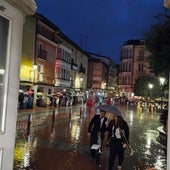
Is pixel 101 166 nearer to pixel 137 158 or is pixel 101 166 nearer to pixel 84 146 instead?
pixel 137 158

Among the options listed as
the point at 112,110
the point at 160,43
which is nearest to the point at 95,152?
the point at 112,110

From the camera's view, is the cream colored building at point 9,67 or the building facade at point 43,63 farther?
the building facade at point 43,63

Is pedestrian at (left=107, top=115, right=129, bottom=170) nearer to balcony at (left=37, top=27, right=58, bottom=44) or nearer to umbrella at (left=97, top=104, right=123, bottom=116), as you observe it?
umbrella at (left=97, top=104, right=123, bottom=116)

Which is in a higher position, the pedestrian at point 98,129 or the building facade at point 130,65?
the building facade at point 130,65

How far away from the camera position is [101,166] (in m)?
11.0

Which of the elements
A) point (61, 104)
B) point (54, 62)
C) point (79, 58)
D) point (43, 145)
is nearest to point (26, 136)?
point (43, 145)

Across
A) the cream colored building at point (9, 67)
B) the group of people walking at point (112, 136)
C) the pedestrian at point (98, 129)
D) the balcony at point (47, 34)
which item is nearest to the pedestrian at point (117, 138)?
the group of people walking at point (112, 136)

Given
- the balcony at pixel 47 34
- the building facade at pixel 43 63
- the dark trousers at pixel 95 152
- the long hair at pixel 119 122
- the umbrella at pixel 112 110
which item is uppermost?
the balcony at pixel 47 34

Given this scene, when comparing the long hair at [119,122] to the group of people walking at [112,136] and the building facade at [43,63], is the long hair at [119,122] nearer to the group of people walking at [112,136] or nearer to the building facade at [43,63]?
the group of people walking at [112,136]

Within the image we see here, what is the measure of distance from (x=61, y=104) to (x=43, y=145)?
40.3m

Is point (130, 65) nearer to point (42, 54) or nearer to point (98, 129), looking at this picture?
point (42, 54)

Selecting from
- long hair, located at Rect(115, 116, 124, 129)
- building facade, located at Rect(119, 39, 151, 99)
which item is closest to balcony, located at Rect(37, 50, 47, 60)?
long hair, located at Rect(115, 116, 124, 129)

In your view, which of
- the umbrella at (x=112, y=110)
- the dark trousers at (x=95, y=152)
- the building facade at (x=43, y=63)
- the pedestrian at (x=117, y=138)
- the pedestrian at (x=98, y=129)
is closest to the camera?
the pedestrian at (x=117, y=138)

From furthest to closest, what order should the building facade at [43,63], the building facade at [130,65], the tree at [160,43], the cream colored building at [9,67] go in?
1. the building facade at [130,65]
2. the building facade at [43,63]
3. the tree at [160,43]
4. the cream colored building at [9,67]
